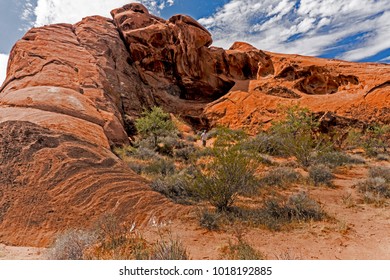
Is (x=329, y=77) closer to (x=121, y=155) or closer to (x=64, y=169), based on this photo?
(x=121, y=155)

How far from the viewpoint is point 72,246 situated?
3.57 m

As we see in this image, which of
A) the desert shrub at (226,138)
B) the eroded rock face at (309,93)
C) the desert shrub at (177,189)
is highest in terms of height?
the eroded rock face at (309,93)

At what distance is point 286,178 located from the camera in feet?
28.2

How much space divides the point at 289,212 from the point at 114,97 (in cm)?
1405

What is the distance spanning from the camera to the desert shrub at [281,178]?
8219mm

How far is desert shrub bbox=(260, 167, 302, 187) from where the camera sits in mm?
8219

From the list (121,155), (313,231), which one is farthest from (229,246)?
(121,155)

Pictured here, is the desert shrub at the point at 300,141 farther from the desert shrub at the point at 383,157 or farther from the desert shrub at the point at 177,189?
the desert shrub at the point at 177,189

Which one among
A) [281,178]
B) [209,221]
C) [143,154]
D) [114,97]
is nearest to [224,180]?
[209,221]

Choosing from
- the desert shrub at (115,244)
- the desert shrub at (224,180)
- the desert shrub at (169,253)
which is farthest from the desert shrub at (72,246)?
the desert shrub at (224,180)

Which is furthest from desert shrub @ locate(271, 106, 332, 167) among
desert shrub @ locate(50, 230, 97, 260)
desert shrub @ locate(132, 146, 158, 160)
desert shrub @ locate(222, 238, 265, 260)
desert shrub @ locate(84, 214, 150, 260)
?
desert shrub @ locate(50, 230, 97, 260)

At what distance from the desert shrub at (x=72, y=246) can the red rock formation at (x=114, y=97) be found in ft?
2.17
